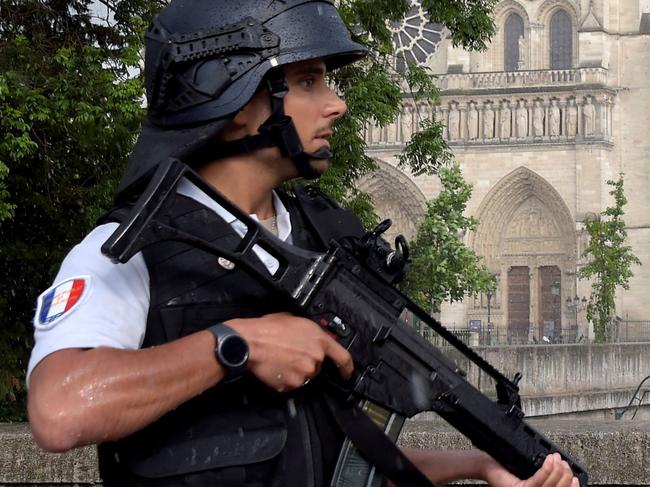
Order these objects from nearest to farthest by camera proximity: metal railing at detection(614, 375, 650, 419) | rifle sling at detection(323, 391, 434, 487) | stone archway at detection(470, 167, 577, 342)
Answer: rifle sling at detection(323, 391, 434, 487)
metal railing at detection(614, 375, 650, 419)
stone archway at detection(470, 167, 577, 342)

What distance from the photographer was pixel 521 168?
52.5 metres

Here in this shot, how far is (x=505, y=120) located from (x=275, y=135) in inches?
2007

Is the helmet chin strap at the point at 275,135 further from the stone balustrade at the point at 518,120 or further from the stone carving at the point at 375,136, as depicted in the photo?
the stone carving at the point at 375,136

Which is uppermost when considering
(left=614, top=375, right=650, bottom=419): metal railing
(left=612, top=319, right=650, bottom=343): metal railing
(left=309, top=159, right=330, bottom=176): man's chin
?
(left=309, top=159, right=330, bottom=176): man's chin

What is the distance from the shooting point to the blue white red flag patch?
223 centimetres

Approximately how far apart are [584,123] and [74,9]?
132 ft

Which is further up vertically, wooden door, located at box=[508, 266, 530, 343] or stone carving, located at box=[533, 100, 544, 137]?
stone carving, located at box=[533, 100, 544, 137]

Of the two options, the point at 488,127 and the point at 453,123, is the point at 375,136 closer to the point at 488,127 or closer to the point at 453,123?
the point at 453,123

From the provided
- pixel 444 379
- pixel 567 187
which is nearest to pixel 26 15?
pixel 444 379

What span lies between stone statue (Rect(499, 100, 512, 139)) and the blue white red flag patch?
5090cm

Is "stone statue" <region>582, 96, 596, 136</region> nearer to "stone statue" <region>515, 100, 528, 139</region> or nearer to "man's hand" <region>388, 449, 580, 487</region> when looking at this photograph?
"stone statue" <region>515, 100, 528, 139</region>

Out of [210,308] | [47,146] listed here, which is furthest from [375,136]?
[210,308]

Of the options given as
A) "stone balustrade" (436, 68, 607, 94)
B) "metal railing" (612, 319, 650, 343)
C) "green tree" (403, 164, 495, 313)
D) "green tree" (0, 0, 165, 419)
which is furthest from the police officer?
"stone balustrade" (436, 68, 607, 94)

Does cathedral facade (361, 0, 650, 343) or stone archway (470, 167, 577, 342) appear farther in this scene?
cathedral facade (361, 0, 650, 343)
